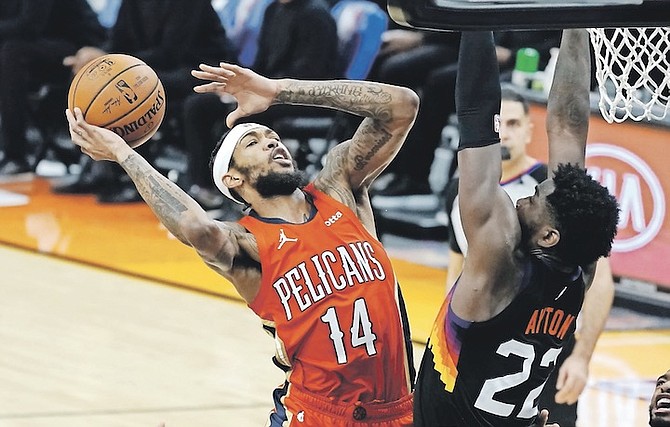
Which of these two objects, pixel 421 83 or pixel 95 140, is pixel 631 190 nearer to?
pixel 421 83

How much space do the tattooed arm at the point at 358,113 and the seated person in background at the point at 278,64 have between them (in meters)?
5.06

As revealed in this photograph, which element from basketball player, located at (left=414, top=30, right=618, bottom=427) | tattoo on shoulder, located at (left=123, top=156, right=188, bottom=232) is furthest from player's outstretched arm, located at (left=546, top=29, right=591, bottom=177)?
tattoo on shoulder, located at (left=123, top=156, right=188, bottom=232)

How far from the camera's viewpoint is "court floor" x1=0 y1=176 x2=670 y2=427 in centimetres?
686

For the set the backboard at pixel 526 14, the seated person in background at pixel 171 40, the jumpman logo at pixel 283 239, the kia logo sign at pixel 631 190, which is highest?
the backboard at pixel 526 14

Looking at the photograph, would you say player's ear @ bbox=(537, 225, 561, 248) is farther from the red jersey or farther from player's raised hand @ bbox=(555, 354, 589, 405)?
player's raised hand @ bbox=(555, 354, 589, 405)

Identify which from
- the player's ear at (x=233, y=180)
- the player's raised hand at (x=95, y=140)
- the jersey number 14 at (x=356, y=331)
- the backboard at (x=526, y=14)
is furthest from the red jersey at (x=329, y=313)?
the backboard at (x=526, y=14)

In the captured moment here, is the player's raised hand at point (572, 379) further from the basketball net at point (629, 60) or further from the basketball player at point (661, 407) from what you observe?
the basketball player at point (661, 407)

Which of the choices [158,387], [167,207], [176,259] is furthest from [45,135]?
[167,207]

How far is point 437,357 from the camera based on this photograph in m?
4.21

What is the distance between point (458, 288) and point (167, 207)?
129 centimetres

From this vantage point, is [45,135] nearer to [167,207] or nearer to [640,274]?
[640,274]

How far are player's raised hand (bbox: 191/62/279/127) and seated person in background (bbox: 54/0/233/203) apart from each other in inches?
250

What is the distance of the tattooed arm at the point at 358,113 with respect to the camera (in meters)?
4.87

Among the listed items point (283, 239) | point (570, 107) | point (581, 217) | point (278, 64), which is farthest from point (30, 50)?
point (581, 217)
